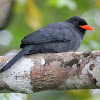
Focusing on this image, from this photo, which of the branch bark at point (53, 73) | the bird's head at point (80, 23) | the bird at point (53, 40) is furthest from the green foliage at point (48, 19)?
the branch bark at point (53, 73)

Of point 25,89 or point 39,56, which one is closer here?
point 25,89

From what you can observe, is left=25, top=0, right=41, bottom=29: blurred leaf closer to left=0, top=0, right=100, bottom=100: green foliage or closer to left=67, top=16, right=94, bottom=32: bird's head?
left=0, top=0, right=100, bottom=100: green foliage

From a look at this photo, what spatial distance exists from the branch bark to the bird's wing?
1.63 ft

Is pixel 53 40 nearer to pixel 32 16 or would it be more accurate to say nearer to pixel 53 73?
pixel 53 73

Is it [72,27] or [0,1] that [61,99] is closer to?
[72,27]

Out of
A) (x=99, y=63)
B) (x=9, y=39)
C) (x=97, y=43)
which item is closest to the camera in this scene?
(x=99, y=63)

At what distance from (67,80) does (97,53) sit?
428 millimetres

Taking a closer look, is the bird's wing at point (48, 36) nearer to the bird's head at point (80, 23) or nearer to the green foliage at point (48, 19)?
the bird's head at point (80, 23)

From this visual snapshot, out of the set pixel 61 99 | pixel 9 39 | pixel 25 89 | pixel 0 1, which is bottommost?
pixel 61 99

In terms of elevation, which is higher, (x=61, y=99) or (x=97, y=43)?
(x=97, y=43)

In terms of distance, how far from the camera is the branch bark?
262 centimetres

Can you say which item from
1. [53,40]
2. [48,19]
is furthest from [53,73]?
[48,19]

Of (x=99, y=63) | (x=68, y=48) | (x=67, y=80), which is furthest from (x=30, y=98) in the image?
(x=99, y=63)

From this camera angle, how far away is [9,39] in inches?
217
